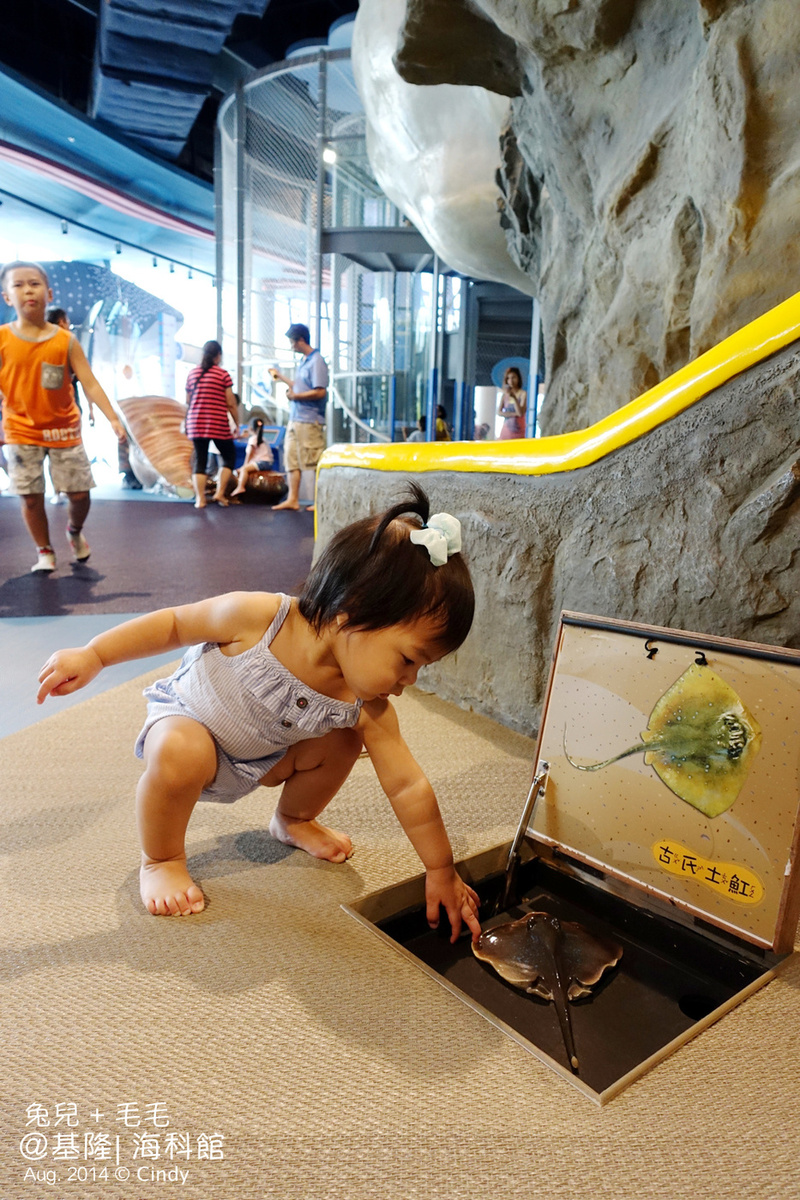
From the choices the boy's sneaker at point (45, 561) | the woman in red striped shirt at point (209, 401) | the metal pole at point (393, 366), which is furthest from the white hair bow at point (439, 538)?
the metal pole at point (393, 366)

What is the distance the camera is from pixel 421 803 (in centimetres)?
107

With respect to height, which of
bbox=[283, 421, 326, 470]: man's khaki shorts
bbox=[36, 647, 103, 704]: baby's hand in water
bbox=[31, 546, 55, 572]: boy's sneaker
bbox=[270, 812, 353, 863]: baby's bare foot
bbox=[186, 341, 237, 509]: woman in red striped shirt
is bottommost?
bbox=[270, 812, 353, 863]: baby's bare foot

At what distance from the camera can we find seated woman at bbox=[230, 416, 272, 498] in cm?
738

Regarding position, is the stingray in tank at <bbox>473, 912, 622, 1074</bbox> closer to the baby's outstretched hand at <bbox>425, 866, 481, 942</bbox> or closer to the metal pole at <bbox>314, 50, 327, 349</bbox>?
the baby's outstretched hand at <bbox>425, 866, 481, 942</bbox>

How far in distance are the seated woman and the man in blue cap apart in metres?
0.92

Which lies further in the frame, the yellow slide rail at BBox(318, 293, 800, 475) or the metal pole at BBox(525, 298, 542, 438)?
the metal pole at BBox(525, 298, 542, 438)

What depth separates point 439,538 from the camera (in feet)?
3.11

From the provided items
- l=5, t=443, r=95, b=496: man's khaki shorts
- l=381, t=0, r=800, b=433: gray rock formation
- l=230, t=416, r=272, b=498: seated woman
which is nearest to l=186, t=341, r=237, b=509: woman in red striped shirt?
l=230, t=416, r=272, b=498: seated woman

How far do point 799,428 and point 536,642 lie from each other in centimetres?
73

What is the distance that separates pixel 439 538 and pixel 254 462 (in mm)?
6870

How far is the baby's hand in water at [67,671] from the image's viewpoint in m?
1.00

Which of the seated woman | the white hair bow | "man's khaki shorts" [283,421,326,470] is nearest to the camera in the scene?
the white hair bow

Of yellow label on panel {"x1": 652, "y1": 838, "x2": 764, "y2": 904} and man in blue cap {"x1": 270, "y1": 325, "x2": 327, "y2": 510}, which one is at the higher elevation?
A: man in blue cap {"x1": 270, "y1": 325, "x2": 327, "y2": 510}

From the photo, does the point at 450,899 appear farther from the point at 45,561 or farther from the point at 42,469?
the point at 45,561
